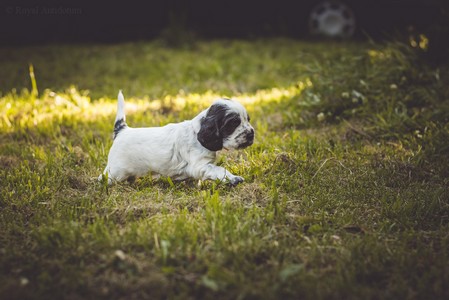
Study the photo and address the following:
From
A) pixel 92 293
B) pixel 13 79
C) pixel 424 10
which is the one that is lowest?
pixel 92 293

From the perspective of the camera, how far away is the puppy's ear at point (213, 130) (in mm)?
2723

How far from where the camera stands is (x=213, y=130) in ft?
8.91

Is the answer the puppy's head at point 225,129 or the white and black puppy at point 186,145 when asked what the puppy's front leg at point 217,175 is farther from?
the puppy's head at point 225,129

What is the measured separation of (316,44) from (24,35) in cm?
662

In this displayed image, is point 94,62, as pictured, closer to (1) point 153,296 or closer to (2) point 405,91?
(2) point 405,91

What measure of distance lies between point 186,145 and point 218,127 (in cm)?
30

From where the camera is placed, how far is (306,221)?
247 centimetres

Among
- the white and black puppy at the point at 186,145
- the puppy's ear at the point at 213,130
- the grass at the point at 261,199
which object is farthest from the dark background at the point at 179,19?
the puppy's ear at the point at 213,130

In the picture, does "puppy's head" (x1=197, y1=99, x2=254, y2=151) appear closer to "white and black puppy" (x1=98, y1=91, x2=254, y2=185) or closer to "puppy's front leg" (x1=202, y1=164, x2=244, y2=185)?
"white and black puppy" (x1=98, y1=91, x2=254, y2=185)

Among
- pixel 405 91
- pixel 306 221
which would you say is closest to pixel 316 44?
pixel 405 91

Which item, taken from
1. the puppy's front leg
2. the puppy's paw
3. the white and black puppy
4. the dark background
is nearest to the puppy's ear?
the white and black puppy

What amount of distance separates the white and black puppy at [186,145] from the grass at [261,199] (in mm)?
128

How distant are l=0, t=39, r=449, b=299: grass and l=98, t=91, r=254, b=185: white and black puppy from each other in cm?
13

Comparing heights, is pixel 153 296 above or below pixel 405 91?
below
